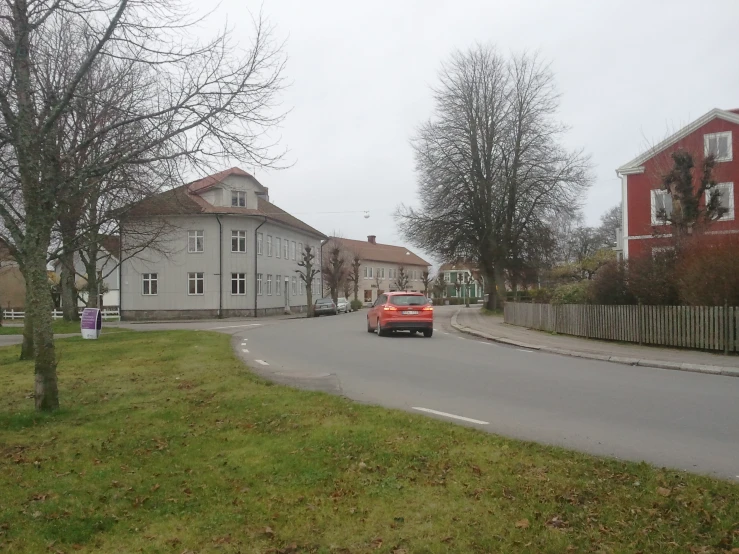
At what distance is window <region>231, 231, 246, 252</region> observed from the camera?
46281 mm

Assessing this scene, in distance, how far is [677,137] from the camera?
1095 inches

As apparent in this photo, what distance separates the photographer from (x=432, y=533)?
4109 millimetres

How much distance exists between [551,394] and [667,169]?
19054 mm

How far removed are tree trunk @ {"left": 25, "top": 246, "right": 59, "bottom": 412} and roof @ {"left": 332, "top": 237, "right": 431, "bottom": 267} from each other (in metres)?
86.1

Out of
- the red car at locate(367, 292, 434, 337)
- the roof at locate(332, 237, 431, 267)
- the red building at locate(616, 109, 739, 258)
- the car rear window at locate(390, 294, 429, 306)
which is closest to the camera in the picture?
the red car at locate(367, 292, 434, 337)

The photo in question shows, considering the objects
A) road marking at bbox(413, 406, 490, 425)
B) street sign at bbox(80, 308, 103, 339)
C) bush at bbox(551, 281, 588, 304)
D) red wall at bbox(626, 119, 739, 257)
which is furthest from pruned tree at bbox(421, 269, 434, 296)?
road marking at bbox(413, 406, 490, 425)

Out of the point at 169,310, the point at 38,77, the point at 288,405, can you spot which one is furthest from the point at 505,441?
the point at 169,310

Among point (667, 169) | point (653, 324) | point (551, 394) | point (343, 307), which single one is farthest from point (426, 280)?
point (551, 394)

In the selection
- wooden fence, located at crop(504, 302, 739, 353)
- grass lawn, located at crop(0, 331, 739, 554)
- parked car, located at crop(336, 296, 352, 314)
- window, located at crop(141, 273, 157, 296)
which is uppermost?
window, located at crop(141, 273, 157, 296)

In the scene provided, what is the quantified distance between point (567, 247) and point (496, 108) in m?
42.4

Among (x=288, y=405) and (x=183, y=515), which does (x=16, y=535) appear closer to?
(x=183, y=515)

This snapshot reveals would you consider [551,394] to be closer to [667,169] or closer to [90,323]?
[90,323]

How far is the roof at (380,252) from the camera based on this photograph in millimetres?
100356

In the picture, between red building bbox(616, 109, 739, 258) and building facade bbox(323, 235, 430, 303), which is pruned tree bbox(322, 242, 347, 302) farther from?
red building bbox(616, 109, 739, 258)
